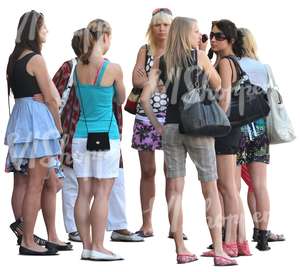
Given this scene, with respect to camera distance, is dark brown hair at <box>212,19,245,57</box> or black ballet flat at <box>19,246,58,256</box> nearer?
dark brown hair at <box>212,19,245,57</box>

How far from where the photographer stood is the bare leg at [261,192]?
380 inches

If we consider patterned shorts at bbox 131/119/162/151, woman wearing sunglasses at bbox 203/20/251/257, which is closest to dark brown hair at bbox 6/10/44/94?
woman wearing sunglasses at bbox 203/20/251/257

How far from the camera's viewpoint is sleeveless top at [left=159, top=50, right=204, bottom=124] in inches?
337

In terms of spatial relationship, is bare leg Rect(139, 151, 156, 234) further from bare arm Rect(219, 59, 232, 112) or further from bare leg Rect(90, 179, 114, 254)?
bare arm Rect(219, 59, 232, 112)

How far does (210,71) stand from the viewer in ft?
28.3

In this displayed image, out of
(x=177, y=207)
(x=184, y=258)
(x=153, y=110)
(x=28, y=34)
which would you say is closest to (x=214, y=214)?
(x=177, y=207)

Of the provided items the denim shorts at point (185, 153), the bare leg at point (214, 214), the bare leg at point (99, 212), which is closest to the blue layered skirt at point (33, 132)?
the bare leg at point (99, 212)

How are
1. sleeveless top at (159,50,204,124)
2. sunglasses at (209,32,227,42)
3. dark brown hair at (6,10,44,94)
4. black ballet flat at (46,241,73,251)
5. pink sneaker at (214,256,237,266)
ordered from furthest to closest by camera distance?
black ballet flat at (46,241,73,251) → dark brown hair at (6,10,44,94) → sunglasses at (209,32,227,42) → pink sneaker at (214,256,237,266) → sleeveless top at (159,50,204,124)

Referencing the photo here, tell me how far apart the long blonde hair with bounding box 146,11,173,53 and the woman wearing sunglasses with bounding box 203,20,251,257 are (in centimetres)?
115

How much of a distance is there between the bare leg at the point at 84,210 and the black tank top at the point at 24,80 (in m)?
0.89

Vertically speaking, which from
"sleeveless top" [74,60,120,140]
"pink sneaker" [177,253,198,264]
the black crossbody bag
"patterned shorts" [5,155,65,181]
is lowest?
"pink sneaker" [177,253,198,264]

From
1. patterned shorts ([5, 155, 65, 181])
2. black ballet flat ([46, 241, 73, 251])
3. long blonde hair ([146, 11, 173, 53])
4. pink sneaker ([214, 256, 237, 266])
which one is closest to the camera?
pink sneaker ([214, 256, 237, 266])

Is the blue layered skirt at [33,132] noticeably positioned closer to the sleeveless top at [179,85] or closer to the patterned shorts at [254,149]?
the sleeveless top at [179,85]

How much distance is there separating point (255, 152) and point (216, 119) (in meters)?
1.13
